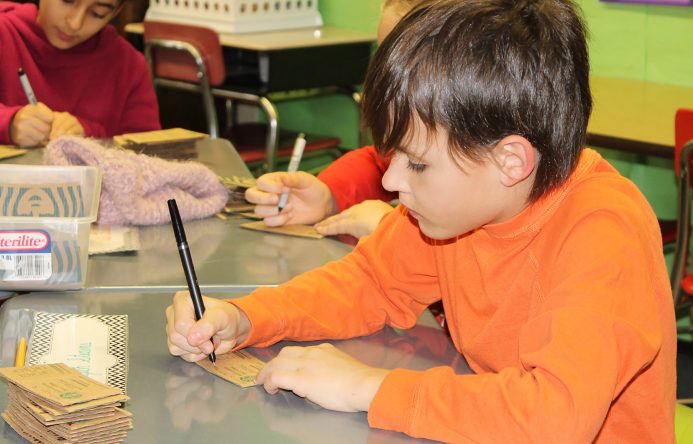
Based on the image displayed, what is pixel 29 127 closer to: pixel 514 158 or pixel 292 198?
pixel 292 198

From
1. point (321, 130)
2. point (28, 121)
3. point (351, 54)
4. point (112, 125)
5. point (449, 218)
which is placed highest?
point (449, 218)

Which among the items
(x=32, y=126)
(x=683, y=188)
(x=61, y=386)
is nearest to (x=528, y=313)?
(x=61, y=386)

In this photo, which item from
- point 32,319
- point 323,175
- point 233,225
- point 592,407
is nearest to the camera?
point 592,407

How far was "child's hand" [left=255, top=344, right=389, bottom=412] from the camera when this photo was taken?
896 mm

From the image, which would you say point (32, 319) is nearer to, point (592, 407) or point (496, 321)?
point (496, 321)

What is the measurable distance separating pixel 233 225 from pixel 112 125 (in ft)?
3.51

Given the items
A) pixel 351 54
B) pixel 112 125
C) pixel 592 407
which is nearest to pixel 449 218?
pixel 592 407

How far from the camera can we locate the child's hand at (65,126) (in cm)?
203

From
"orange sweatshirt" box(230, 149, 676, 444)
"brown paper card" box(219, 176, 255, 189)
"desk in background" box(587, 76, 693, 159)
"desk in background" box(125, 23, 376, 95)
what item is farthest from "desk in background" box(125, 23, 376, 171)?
"orange sweatshirt" box(230, 149, 676, 444)

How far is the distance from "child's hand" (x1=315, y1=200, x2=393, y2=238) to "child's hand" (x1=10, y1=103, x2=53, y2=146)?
2.45 ft

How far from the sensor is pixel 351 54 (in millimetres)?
3730

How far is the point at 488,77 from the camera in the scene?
0.93 m

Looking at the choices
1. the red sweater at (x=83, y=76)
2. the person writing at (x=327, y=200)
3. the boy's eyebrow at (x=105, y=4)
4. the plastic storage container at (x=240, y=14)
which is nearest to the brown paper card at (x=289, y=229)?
the person writing at (x=327, y=200)

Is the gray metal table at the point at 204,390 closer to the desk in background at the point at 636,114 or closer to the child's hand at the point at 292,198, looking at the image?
the child's hand at the point at 292,198
